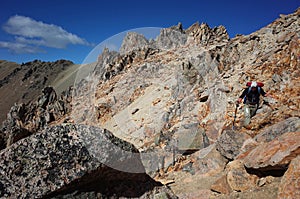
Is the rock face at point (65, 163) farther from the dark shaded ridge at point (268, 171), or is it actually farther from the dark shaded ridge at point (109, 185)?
the dark shaded ridge at point (268, 171)

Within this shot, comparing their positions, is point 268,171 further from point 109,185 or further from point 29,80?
point 29,80

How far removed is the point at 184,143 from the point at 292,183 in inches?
275

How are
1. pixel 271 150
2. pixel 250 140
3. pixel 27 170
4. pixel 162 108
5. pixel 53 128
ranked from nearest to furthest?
pixel 27 170, pixel 53 128, pixel 271 150, pixel 250 140, pixel 162 108

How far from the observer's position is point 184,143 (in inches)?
458

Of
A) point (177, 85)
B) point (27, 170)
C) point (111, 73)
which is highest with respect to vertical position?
point (111, 73)

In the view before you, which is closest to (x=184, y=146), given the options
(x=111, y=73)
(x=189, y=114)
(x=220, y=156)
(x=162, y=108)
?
(x=220, y=156)

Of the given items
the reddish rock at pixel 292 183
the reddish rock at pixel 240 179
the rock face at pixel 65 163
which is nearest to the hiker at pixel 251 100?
the reddish rock at pixel 240 179

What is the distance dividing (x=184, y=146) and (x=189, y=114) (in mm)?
5037

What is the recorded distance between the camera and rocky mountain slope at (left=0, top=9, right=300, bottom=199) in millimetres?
4754

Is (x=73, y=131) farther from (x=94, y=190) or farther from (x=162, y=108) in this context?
(x=162, y=108)

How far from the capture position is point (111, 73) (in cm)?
3675

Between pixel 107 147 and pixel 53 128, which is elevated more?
pixel 53 128

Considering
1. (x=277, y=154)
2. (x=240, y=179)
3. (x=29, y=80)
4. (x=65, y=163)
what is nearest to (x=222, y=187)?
(x=240, y=179)

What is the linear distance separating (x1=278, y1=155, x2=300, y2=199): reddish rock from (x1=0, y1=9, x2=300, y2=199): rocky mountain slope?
23 millimetres
